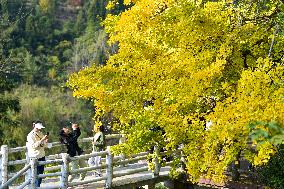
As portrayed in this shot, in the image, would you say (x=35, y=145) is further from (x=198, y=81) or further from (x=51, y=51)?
(x=51, y=51)

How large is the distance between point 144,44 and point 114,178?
431 centimetres

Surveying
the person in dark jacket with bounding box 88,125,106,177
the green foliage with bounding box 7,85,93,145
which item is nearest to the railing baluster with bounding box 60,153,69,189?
the person in dark jacket with bounding box 88,125,106,177

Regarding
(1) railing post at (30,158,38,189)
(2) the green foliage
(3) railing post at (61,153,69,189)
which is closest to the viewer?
(1) railing post at (30,158,38,189)

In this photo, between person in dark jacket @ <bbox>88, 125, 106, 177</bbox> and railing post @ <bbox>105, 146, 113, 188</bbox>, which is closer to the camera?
railing post @ <bbox>105, 146, 113, 188</bbox>

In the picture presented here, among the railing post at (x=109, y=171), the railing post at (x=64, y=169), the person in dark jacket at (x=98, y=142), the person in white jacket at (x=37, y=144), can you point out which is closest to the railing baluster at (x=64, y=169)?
the railing post at (x=64, y=169)

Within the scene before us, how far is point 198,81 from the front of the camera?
10492 mm

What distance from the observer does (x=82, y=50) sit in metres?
88.0

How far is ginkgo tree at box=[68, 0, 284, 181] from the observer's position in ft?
31.3

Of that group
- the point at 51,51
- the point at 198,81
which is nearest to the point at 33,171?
the point at 198,81

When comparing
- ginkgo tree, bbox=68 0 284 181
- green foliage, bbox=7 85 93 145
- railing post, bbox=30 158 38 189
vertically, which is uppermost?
ginkgo tree, bbox=68 0 284 181

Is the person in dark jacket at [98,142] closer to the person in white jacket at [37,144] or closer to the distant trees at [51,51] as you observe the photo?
the person in white jacket at [37,144]

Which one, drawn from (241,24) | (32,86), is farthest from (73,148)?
(32,86)

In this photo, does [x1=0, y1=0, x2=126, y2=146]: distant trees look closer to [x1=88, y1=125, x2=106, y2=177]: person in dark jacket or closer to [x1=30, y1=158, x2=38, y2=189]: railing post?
[x1=88, y1=125, x2=106, y2=177]: person in dark jacket

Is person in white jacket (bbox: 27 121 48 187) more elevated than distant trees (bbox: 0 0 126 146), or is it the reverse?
person in white jacket (bbox: 27 121 48 187)
